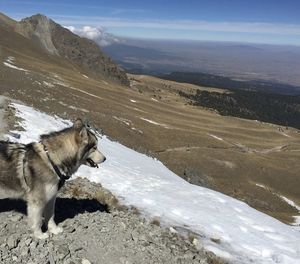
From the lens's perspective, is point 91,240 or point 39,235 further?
point 91,240

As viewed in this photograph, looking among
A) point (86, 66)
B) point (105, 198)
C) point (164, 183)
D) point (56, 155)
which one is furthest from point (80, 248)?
point (86, 66)

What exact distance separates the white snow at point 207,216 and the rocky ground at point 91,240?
1.60 m

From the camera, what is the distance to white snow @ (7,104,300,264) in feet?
50.8

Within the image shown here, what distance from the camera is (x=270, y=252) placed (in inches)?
622

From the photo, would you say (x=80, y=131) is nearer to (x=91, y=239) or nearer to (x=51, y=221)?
(x=51, y=221)

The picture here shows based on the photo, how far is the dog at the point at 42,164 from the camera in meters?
10.1

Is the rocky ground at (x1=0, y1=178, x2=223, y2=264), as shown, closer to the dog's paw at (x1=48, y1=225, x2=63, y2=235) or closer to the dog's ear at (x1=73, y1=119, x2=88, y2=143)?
the dog's paw at (x1=48, y1=225, x2=63, y2=235)

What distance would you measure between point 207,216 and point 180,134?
172 ft

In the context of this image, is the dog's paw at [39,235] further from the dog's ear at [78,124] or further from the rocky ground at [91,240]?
the dog's ear at [78,124]

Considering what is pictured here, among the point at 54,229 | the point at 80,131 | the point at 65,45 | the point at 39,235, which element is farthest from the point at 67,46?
the point at 80,131

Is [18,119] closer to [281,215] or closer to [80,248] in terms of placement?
[80,248]

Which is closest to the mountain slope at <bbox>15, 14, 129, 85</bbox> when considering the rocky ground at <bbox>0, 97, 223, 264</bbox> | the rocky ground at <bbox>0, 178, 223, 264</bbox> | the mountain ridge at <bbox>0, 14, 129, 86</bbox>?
the mountain ridge at <bbox>0, 14, 129, 86</bbox>

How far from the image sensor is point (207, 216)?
18.3 m

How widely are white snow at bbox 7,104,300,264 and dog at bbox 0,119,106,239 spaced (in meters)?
6.15
